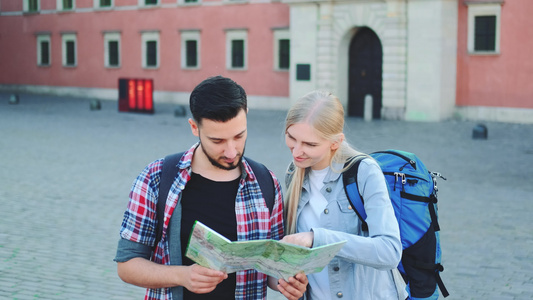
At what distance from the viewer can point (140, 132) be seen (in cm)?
2084

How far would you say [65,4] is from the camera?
40.4m

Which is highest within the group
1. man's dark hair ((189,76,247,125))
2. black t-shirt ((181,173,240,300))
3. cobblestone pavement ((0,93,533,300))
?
man's dark hair ((189,76,247,125))

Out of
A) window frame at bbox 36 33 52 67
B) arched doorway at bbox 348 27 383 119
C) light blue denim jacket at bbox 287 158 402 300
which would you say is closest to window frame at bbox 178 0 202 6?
arched doorway at bbox 348 27 383 119

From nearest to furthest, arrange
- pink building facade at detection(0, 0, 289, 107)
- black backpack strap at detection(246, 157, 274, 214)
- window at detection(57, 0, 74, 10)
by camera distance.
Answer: black backpack strap at detection(246, 157, 274, 214) → pink building facade at detection(0, 0, 289, 107) → window at detection(57, 0, 74, 10)

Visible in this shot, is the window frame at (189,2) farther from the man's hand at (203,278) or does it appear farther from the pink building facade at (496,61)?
the man's hand at (203,278)

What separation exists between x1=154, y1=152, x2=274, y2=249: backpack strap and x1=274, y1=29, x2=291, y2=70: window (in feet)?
92.9

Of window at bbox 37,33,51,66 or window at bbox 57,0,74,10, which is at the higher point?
window at bbox 57,0,74,10

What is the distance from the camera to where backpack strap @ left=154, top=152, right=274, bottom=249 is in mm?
2854

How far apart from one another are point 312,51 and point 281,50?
2.65m

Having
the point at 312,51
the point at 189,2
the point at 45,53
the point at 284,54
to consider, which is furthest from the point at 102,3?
the point at 312,51

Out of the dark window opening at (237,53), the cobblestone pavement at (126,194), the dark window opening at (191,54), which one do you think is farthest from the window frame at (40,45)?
the cobblestone pavement at (126,194)

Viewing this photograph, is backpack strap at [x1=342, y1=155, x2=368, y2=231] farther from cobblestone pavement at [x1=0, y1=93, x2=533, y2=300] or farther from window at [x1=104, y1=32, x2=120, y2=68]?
window at [x1=104, y1=32, x2=120, y2=68]

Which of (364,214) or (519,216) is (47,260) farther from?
(519,216)

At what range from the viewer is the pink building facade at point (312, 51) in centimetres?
2539
